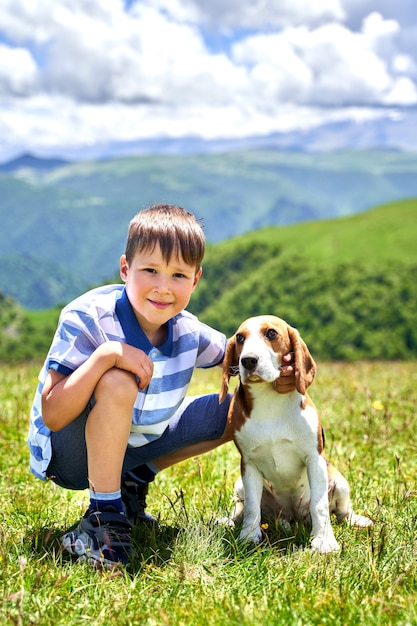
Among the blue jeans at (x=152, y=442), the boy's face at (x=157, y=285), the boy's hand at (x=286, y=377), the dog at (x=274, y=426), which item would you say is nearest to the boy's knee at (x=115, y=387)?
the blue jeans at (x=152, y=442)

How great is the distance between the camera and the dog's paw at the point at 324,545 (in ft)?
11.3

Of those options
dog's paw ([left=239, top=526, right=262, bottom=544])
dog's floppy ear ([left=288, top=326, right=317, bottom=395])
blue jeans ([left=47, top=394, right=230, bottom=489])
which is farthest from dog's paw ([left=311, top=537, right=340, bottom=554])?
blue jeans ([left=47, top=394, right=230, bottom=489])

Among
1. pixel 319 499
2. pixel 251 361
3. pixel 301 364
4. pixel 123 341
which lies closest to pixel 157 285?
pixel 123 341

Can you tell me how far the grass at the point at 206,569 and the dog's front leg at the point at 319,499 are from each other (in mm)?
115

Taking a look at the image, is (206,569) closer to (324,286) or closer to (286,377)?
(286,377)

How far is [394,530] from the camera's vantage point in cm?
369

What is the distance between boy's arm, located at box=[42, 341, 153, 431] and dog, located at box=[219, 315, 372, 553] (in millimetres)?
544

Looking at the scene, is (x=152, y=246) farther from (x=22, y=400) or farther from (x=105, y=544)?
(x=22, y=400)

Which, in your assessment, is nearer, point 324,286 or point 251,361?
point 251,361

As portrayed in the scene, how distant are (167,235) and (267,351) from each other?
→ 84 cm

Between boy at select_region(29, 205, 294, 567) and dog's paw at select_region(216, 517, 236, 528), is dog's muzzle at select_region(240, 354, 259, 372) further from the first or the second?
dog's paw at select_region(216, 517, 236, 528)

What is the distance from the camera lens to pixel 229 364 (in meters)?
3.73

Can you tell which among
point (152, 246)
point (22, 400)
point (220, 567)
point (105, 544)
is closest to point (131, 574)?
point (105, 544)

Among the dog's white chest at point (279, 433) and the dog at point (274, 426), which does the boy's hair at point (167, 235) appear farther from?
the dog's white chest at point (279, 433)
